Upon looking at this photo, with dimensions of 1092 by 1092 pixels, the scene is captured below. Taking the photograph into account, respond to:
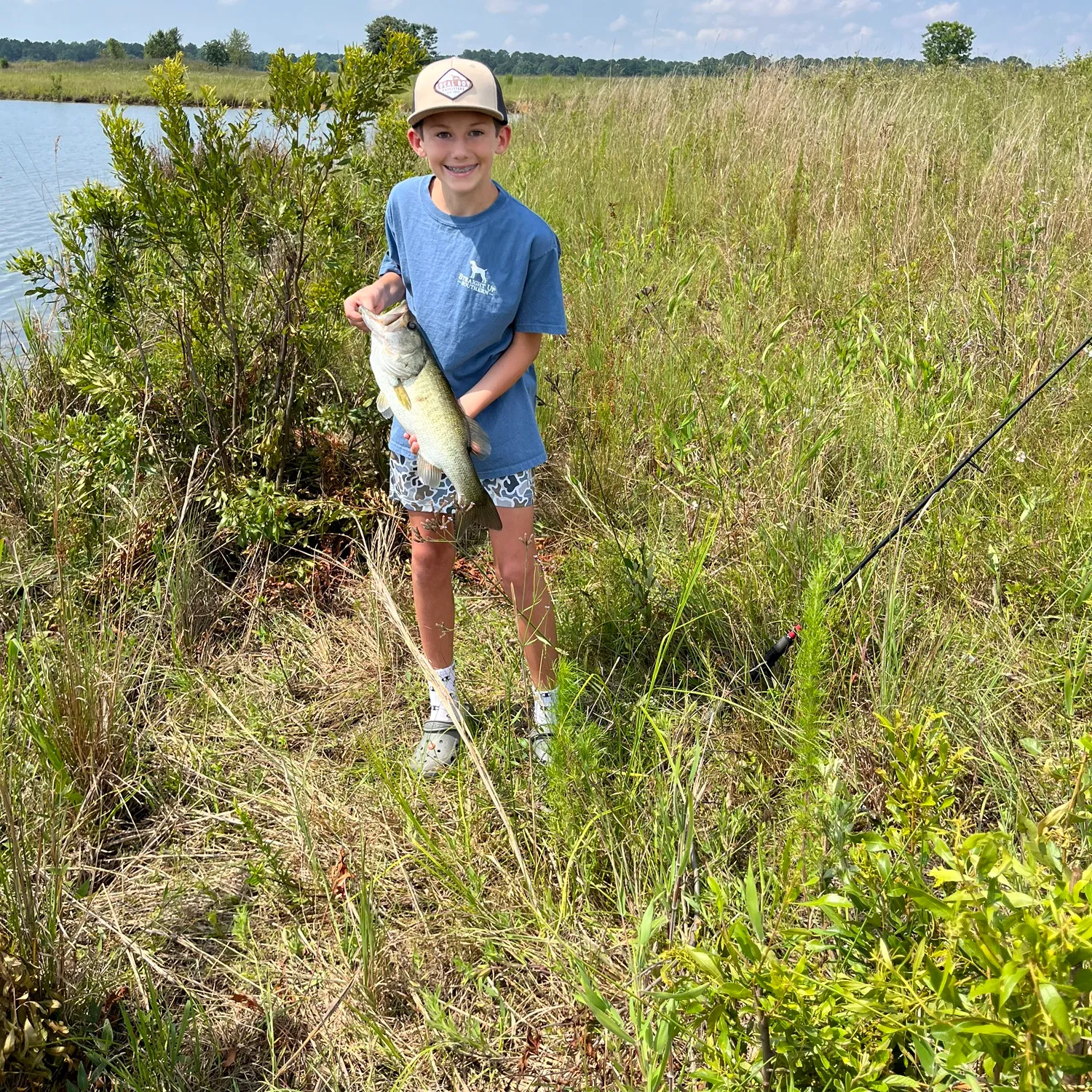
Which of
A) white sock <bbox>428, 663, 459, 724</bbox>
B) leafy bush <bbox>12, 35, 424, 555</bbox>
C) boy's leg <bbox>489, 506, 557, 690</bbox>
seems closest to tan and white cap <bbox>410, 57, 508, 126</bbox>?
boy's leg <bbox>489, 506, 557, 690</bbox>

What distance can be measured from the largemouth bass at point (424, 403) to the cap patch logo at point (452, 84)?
1.72 ft

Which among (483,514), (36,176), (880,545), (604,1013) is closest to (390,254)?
(483,514)

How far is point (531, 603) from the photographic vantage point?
8.13ft

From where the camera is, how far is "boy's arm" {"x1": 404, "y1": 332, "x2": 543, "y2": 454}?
7.27 ft

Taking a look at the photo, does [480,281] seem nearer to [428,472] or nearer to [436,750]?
[428,472]

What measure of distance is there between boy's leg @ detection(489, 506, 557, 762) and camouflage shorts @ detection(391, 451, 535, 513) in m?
0.03

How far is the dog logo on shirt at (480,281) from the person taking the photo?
2.21 meters

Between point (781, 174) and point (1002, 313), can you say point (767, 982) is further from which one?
point (781, 174)

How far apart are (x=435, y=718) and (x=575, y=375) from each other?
6.24ft

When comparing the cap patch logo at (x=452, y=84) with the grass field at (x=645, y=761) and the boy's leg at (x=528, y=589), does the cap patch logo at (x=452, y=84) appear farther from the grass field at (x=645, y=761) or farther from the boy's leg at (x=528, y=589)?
the grass field at (x=645, y=761)

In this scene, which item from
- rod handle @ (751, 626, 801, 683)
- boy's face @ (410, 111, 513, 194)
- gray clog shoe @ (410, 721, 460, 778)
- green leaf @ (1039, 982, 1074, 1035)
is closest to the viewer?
green leaf @ (1039, 982, 1074, 1035)

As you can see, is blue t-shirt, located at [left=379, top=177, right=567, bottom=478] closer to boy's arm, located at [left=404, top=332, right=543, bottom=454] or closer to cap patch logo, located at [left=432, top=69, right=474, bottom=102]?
boy's arm, located at [left=404, top=332, right=543, bottom=454]

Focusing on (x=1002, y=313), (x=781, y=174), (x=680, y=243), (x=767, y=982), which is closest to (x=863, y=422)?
(x=1002, y=313)

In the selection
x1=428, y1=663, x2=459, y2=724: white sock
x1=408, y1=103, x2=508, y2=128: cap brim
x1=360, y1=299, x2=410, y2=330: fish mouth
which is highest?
x1=408, y1=103, x2=508, y2=128: cap brim
